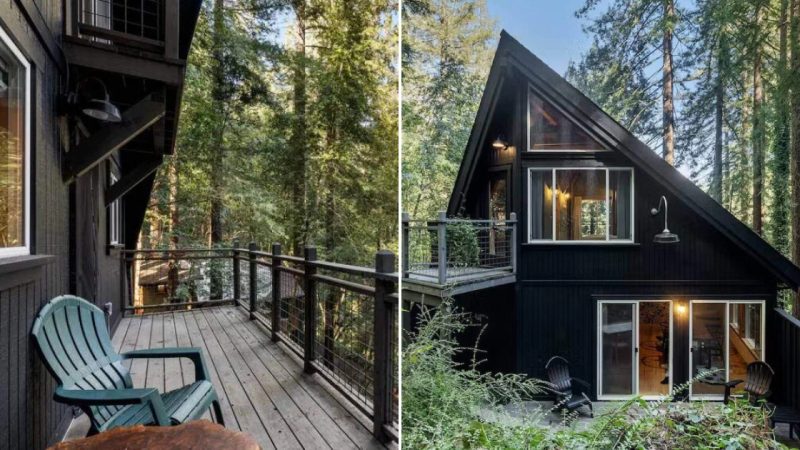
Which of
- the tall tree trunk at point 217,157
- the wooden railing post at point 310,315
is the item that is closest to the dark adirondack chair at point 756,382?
the wooden railing post at point 310,315

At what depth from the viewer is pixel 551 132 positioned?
1.42 meters

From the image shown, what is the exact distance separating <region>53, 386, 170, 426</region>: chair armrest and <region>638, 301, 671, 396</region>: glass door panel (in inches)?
59.0

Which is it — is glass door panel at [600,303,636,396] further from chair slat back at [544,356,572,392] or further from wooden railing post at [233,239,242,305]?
wooden railing post at [233,239,242,305]

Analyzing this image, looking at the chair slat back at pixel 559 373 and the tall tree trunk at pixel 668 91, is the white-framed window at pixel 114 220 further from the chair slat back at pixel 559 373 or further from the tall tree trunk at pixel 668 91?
the tall tree trunk at pixel 668 91

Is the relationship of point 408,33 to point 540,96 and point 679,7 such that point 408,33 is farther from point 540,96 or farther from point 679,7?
point 679,7

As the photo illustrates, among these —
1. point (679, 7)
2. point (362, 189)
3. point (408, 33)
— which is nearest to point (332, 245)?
point (362, 189)

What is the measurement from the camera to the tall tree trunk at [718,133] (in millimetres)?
1217

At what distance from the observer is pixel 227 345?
148 inches

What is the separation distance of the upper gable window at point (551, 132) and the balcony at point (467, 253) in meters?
0.26

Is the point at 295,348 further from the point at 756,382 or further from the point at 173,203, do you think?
the point at 173,203

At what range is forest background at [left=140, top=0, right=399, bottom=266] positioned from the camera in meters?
4.32

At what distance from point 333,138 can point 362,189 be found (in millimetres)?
840

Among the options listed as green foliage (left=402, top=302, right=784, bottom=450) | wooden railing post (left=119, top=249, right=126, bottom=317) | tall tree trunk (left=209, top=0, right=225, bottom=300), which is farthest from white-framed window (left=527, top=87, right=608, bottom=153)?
wooden railing post (left=119, top=249, right=126, bottom=317)

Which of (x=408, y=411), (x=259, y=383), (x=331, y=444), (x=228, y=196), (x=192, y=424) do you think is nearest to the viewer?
(x=192, y=424)
